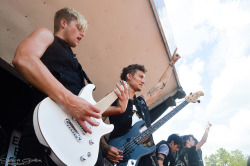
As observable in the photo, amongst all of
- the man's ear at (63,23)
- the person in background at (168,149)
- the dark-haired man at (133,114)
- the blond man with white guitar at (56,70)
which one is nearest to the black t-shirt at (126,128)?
the dark-haired man at (133,114)

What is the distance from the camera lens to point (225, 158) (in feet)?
99.1

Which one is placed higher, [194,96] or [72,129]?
[72,129]

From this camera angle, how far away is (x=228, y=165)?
28.4 m

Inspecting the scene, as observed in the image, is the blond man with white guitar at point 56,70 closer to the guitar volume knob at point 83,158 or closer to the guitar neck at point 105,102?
the guitar volume knob at point 83,158

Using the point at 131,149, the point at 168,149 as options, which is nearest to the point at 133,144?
the point at 131,149

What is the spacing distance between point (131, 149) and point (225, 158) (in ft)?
114

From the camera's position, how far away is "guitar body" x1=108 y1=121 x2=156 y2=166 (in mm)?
2004

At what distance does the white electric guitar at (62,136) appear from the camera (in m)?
0.84

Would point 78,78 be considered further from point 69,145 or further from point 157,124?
point 157,124

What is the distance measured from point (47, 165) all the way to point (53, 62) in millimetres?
621

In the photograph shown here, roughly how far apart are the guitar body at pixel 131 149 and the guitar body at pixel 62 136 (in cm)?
102

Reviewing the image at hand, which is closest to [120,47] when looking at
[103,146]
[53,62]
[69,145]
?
[103,146]

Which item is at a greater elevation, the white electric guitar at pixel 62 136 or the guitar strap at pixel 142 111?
the white electric guitar at pixel 62 136

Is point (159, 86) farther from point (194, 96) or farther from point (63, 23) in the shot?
point (63, 23)
